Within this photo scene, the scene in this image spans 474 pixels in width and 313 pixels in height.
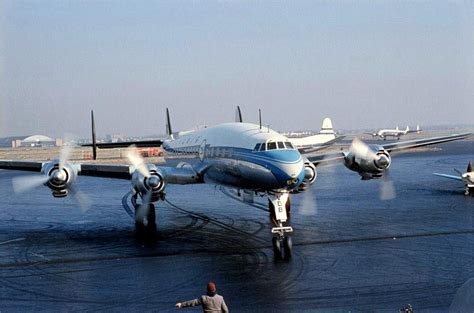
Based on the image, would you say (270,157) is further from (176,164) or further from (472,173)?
(472,173)

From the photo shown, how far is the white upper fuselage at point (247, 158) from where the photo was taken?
20031mm

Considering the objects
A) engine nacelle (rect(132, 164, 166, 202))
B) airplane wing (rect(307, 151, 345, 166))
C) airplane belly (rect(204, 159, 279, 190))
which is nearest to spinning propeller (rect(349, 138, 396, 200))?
airplane wing (rect(307, 151, 345, 166))

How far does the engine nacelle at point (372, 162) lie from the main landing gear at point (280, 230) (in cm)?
688

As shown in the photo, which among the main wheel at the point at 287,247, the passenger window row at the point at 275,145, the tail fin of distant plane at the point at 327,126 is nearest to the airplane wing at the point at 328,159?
the passenger window row at the point at 275,145

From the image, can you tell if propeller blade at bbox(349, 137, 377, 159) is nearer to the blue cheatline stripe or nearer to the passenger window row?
the passenger window row

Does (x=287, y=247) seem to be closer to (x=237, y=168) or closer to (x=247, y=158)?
(x=247, y=158)

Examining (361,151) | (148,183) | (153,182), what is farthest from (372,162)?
(148,183)

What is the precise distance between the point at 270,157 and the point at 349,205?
1315 cm

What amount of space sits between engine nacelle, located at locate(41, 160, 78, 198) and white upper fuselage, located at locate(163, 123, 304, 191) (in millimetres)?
5894

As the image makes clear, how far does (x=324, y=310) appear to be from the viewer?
13.1 metres

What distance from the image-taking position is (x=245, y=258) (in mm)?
19312

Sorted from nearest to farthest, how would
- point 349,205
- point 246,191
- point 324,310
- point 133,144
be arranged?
point 324,310 < point 246,191 < point 349,205 < point 133,144

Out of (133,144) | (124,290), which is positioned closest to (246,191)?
(124,290)

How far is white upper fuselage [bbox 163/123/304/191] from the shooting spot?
20031mm
